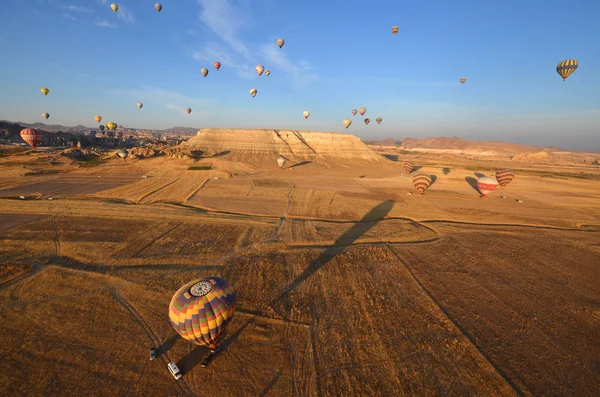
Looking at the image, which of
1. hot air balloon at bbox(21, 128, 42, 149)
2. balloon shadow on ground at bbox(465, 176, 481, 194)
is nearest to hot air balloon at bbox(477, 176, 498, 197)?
balloon shadow on ground at bbox(465, 176, 481, 194)

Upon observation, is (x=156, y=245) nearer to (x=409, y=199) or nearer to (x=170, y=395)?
(x=170, y=395)

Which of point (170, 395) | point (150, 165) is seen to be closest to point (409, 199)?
point (170, 395)

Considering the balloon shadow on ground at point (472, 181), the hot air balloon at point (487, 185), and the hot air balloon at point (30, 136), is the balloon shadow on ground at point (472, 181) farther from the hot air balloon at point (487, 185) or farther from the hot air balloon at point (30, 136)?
the hot air balloon at point (30, 136)

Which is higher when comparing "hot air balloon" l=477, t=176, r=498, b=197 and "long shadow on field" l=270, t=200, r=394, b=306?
"hot air balloon" l=477, t=176, r=498, b=197

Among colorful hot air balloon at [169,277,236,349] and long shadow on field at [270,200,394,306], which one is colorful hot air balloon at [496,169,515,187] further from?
colorful hot air balloon at [169,277,236,349]

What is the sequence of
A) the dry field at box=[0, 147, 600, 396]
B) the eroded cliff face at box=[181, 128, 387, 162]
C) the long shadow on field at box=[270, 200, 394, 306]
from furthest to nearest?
the eroded cliff face at box=[181, 128, 387, 162] → the long shadow on field at box=[270, 200, 394, 306] → the dry field at box=[0, 147, 600, 396]

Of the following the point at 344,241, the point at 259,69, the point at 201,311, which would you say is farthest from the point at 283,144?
the point at 201,311
